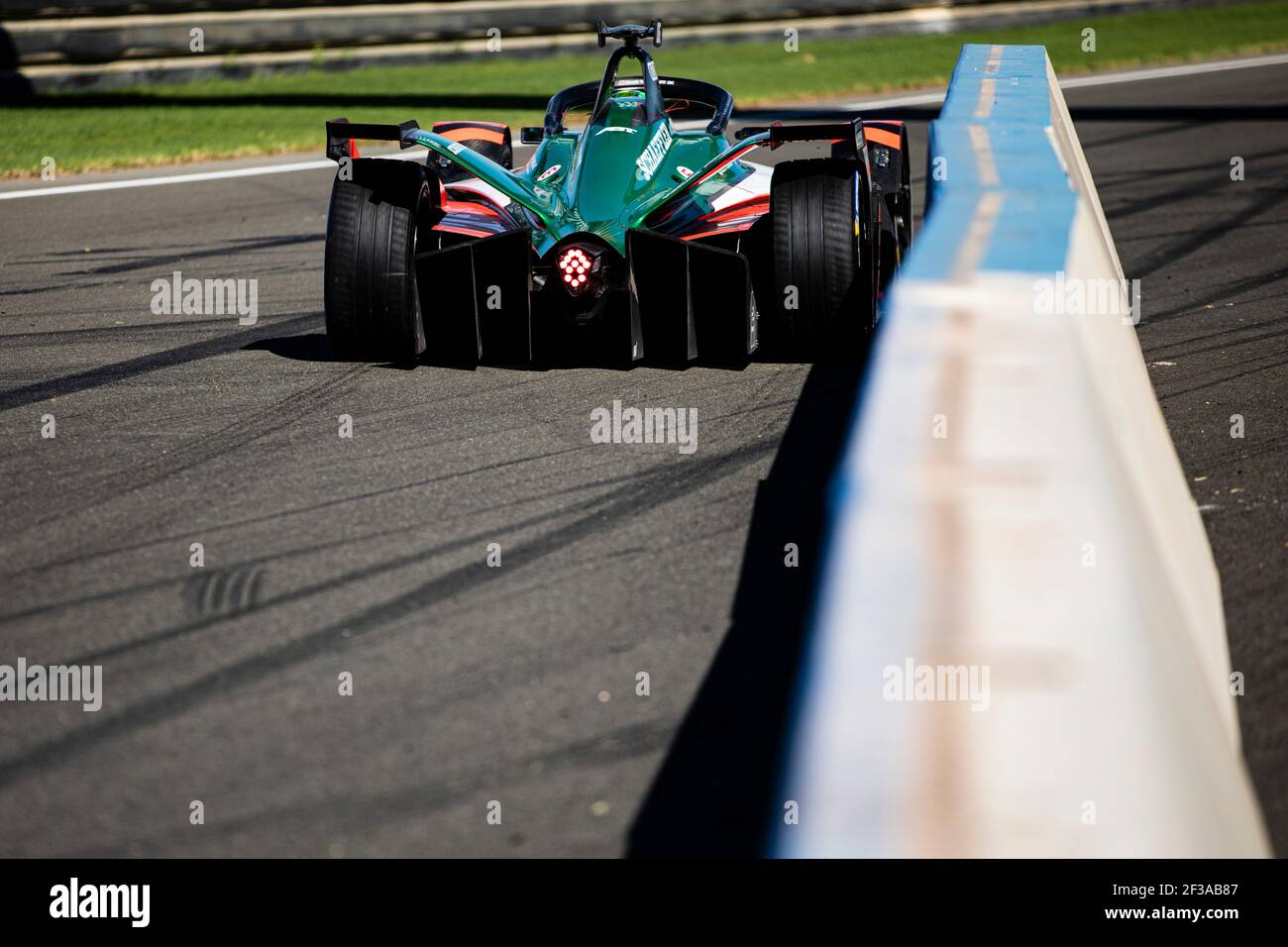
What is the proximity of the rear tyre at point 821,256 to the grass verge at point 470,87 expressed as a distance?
28.2 ft

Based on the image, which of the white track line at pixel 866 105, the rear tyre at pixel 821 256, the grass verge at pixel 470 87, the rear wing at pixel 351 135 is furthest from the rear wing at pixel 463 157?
the grass verge at pixel 470 87

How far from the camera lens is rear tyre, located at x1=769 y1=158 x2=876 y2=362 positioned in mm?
6109

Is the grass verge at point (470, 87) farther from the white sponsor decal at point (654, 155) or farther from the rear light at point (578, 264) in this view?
the rear light at point (578, 264)

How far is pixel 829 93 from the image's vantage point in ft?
55.1

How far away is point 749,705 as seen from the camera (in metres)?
3.42

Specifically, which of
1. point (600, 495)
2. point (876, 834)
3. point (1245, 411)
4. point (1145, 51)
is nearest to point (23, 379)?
point (600, 495)

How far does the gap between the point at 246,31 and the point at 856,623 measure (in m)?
16.9

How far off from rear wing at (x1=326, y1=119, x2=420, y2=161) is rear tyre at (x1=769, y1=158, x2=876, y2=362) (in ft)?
6.16

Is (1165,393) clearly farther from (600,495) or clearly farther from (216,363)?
(216,363)

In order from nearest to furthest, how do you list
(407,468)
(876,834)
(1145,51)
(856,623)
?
(876,834)
(856,623)
(407,468)
(1145,51)

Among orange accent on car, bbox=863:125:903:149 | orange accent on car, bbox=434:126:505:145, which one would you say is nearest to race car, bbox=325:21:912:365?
orange accent on car, bbox=863:125:903:149

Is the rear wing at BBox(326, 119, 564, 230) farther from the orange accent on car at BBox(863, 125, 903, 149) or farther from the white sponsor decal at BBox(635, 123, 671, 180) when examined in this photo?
the orange accent on car at BBox(863, 125, 903, 149)

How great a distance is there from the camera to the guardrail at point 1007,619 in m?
1.90
